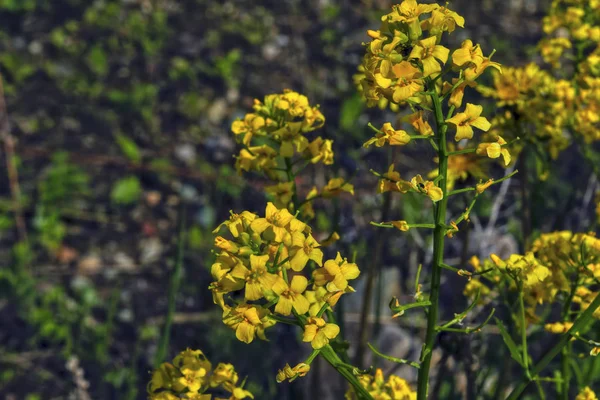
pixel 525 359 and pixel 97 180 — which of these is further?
pixel 97 180

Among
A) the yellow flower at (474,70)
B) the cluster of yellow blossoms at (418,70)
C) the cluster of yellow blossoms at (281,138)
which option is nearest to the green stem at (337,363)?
the cluster of yellow blossoms at (418,70)

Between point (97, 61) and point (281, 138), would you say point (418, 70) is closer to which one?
point (281, 138)

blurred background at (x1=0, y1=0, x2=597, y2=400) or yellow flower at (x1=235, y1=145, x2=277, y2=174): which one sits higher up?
yellow flower at (x1=235, y1=145, x2=277, y2=174)

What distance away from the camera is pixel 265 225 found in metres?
1.99

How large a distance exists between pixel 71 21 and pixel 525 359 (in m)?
6.02

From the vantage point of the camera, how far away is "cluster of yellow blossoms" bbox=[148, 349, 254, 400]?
241cm

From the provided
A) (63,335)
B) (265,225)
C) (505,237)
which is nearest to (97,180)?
(63,335)

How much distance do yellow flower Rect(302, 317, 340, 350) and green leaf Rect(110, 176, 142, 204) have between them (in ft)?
13.4

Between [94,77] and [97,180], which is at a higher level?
[94,77]

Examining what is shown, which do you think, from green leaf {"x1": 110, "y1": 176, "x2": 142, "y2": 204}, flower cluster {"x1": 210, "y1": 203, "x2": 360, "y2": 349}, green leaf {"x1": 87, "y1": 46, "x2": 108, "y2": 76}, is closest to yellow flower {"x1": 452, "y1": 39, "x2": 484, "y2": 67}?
flower cluster {"x1": 210, "y1": 203, "x2": 360, "y2": 349}

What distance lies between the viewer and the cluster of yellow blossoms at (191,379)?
2.41m

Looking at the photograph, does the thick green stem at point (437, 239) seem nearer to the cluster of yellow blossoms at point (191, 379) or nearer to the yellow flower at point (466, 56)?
the yellow flower at point (466, 56)

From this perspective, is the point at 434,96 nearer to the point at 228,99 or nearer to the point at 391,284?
the point at 391,284

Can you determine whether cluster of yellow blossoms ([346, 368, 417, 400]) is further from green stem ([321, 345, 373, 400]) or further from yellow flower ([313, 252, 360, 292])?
yellow flower ([313, 252, 360, 292])
